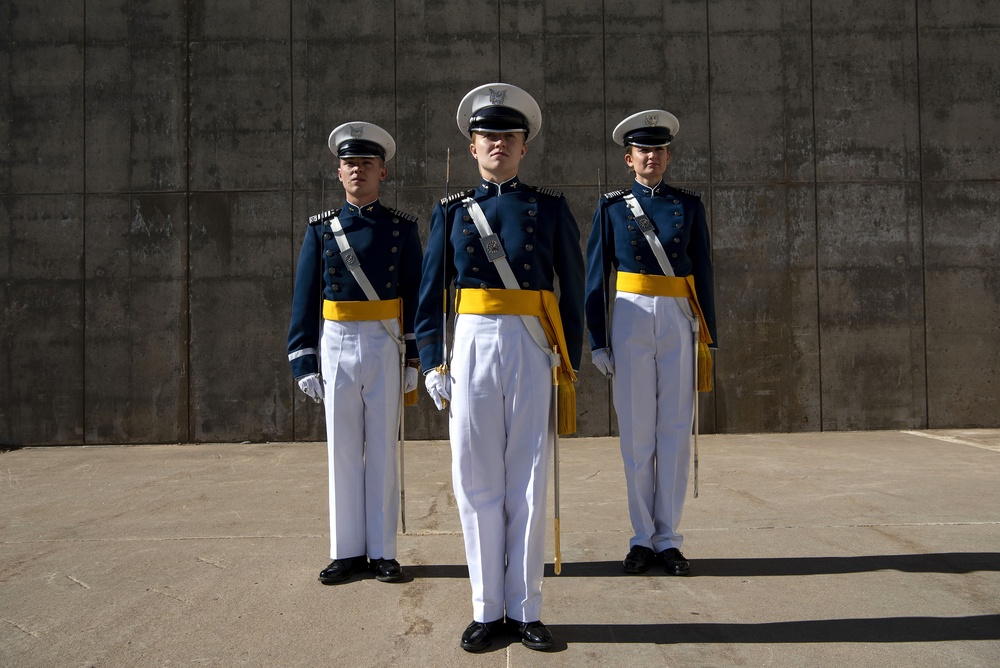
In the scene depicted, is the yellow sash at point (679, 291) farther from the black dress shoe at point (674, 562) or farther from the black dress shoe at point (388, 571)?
the black dress shoe at point (388, 571)

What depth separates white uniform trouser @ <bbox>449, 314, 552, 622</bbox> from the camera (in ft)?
8.68

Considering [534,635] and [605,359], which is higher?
[605,359]

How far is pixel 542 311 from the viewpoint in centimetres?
275

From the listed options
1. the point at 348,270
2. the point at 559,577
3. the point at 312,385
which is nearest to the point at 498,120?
the point at 348,270

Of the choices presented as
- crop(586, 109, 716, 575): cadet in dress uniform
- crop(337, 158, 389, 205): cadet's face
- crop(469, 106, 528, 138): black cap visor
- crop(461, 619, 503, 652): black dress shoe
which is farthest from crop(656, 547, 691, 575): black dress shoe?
crop(337, 158, 389, 205): cadet's face

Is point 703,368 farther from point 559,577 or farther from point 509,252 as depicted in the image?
point 509,252

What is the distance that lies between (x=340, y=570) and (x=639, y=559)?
1.28m

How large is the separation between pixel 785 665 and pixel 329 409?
2.08 m

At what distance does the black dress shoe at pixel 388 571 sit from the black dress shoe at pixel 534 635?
83cm

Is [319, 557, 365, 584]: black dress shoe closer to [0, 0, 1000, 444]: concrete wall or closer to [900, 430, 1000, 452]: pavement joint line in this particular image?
[0, 0, 1000, 444]: concrete wall

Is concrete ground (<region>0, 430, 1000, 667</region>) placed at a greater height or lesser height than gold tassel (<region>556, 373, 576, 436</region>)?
lesser

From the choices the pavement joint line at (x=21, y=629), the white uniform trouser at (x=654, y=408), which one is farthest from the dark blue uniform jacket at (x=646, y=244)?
the pavement joint line at (x=21, y=629)

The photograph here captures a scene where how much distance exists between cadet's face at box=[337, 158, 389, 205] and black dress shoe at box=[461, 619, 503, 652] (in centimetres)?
191

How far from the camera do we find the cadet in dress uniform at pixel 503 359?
265 centimetres
